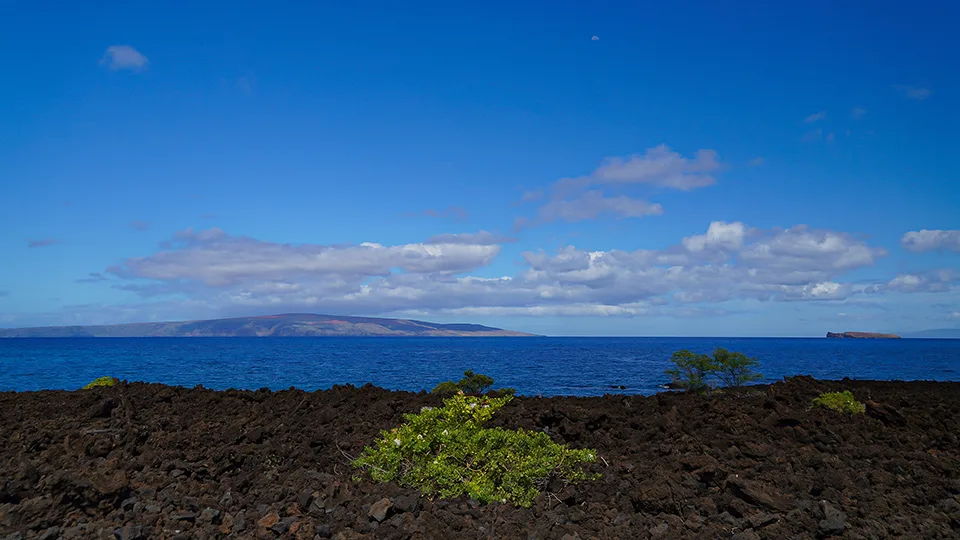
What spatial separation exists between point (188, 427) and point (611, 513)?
268 inches

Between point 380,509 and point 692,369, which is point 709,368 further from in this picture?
point 380,509

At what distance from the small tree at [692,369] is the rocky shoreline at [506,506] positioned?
43.0ft

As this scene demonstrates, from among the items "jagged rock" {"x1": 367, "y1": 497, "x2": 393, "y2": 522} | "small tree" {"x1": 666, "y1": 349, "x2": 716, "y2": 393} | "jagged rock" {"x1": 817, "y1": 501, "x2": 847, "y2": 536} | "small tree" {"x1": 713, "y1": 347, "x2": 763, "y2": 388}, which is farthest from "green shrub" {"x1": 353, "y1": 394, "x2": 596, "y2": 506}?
"small tree" {"x1": 713, "y1": 347, "x2": 763, "y2": 388}

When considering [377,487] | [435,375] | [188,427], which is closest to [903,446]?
[377,487]

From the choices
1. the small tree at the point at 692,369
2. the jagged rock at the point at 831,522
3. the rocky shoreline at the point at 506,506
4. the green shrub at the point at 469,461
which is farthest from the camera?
the small tree at the point at 692,369

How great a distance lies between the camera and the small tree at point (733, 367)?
80.8 ft

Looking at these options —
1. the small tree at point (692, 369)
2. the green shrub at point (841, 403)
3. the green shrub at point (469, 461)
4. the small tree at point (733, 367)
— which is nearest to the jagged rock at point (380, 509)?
the green shrub at point (469, 461)

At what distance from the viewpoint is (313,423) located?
1018 cm

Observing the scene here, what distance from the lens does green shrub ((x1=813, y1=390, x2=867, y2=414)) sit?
10414 mm

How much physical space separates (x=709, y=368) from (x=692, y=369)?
78cm

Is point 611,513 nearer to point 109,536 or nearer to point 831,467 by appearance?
point 831,467

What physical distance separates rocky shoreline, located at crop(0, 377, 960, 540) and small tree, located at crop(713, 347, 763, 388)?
13.3 meters

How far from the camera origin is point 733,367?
24609 mm

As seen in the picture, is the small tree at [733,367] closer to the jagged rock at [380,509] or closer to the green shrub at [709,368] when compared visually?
the green shrub at [709,368]
